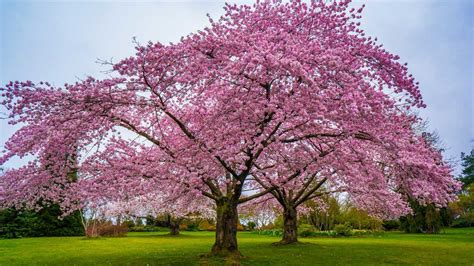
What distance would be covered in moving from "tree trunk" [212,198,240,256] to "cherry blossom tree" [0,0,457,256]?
51mm

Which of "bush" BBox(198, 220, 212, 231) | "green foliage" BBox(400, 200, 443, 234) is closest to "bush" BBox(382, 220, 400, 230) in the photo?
"green foliage" BBox(400, 200, 443, 234)

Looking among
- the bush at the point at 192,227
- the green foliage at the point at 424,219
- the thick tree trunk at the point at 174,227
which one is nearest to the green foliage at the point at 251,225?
the bush at the point at 192,227

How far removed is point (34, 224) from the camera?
119ft

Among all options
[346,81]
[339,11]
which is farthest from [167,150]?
[339,11]

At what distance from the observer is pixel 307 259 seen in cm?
1405

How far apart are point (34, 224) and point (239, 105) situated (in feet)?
109

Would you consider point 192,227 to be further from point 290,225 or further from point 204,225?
point 290,225

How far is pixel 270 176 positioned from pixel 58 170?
297 inches

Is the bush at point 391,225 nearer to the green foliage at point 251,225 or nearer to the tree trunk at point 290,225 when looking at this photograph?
the green foliage at point 251,225

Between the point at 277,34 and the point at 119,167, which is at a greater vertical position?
the point at 277,34

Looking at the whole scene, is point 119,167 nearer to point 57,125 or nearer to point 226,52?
point 57,125

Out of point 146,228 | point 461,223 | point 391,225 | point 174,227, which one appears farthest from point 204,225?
point 461,223

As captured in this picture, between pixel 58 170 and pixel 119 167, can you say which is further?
pixel 58 170

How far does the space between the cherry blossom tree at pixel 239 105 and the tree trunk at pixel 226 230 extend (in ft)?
0.17
